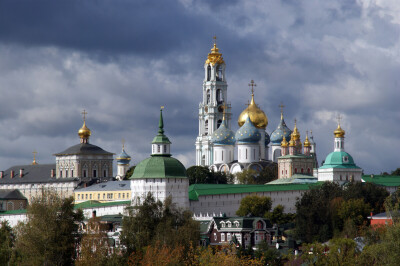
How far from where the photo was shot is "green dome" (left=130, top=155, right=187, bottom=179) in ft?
219

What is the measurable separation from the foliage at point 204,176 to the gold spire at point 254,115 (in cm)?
1155

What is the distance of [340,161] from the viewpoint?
86.1 m

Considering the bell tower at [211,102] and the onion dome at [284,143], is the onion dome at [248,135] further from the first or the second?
the bell tower at [211,102]

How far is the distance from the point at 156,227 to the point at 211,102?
60.5 metres

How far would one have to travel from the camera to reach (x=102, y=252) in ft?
151

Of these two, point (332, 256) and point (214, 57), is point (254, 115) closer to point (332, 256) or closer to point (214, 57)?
point (214, 57)

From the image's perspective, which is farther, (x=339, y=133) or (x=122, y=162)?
(x=122, y=162)

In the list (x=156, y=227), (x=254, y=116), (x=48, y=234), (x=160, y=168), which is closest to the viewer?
(x=48, y=234)

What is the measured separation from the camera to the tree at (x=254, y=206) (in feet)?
249

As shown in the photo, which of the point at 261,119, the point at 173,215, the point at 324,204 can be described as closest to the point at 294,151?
the point at 261,119

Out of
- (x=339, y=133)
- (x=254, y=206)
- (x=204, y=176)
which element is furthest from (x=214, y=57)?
(x=254, y=206)

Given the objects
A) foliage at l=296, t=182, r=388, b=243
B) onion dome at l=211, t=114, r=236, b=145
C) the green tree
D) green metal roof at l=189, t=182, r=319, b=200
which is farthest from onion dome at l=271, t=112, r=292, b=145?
the green tree

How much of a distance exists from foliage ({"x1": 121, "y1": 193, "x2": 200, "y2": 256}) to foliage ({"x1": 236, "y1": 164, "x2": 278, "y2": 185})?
41550mm

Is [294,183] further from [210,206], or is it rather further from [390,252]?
[390,252]
